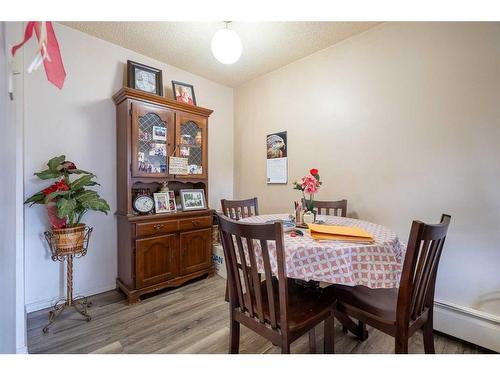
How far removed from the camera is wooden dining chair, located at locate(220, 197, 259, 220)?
2232 mm

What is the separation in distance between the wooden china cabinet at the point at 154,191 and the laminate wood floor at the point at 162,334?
255 millimetres

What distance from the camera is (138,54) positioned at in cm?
248

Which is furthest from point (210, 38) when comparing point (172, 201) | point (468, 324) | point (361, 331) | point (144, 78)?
point (468, 324)

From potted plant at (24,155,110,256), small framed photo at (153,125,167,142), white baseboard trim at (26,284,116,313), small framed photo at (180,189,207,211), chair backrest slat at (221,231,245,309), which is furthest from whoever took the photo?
small framed photo at (180,189,207,211)

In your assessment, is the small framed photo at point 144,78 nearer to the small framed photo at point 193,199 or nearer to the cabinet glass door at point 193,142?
the cabinet glass door at point 193,142

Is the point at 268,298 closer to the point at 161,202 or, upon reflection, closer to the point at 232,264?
the point at 232,264

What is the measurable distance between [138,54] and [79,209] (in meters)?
1.77

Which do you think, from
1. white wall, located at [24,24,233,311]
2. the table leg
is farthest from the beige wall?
white wall, located at [24,24,233,311]

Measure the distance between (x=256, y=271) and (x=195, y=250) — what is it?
5.23 ft

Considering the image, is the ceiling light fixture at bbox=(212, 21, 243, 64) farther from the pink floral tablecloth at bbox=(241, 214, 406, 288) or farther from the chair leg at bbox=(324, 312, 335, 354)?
the chair leg at bbox=(324, 312, 335, 354)

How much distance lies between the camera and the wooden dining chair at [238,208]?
2232 mm

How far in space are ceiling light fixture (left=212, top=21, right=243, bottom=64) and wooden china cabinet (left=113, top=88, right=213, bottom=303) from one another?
2.70 feet
